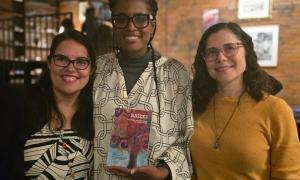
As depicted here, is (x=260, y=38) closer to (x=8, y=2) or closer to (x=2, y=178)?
(x=2, y=178)

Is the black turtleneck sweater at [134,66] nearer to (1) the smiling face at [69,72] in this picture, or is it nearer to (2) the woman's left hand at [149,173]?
(1) the smiling face at [69,72]

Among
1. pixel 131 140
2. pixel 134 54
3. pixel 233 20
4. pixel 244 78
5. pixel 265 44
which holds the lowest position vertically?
pixel 131 140

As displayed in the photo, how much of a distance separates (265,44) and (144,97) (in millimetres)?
1607

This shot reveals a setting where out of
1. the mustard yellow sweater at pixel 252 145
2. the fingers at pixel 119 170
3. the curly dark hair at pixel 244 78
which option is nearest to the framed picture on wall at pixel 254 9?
the curly dark hair at pixel 244 78

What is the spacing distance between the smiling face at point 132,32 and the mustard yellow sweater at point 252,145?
516mm

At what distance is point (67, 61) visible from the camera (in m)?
1.66

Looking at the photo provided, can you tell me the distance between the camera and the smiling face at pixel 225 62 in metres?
1.71

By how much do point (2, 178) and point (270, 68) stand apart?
6.79ft

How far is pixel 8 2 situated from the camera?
8.53 metres

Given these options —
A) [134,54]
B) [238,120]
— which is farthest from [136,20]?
[238,120]

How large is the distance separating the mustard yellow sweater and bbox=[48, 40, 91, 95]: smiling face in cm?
62

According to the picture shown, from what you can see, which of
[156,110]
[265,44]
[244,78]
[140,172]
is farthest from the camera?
[265,44]

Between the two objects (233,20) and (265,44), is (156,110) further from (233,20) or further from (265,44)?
(233,20)

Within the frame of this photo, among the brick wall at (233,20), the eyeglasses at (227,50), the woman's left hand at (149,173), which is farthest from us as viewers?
the brick wall at (233,20)
